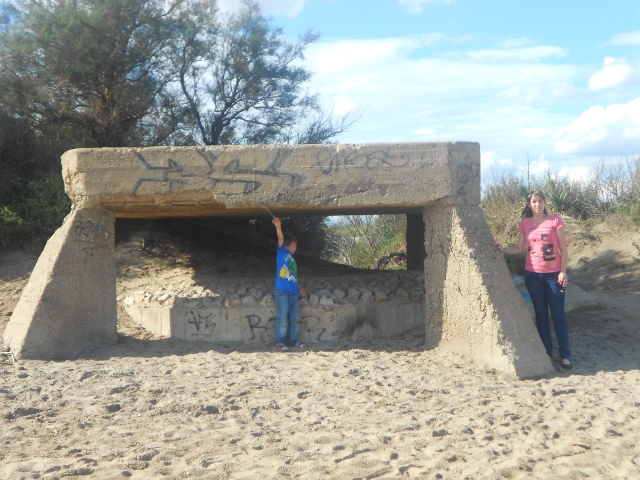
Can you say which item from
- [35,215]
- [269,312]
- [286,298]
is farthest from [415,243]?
[35,215]

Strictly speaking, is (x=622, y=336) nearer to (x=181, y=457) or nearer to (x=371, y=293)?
(x=371, y=293)

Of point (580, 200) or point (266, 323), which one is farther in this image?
point (580, 200)

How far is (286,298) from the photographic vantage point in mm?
6805

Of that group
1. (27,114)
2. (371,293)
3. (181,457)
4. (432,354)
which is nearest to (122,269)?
(27,114)

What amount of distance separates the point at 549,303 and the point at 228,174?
3.46m

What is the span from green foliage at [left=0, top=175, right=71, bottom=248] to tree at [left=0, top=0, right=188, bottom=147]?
4.14 ft

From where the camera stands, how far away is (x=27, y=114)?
11.2 meters

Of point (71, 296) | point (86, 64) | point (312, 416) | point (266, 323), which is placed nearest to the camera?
point (312, 416)

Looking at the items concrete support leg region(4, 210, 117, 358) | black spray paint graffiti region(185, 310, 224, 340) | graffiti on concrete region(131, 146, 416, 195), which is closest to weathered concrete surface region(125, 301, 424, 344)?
black spray paint graffiti region(185, 310, 224, 340)

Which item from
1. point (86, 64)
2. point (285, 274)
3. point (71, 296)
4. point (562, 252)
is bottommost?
point (71, 296)

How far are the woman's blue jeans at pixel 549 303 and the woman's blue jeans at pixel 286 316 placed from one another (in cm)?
247

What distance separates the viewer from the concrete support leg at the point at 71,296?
6.25m

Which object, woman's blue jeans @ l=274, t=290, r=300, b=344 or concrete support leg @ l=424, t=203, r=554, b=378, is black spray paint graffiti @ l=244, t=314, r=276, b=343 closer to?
woman's blue jeans @ l=274, t=290, r=300, b=344

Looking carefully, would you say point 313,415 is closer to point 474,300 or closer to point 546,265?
point 474,300
